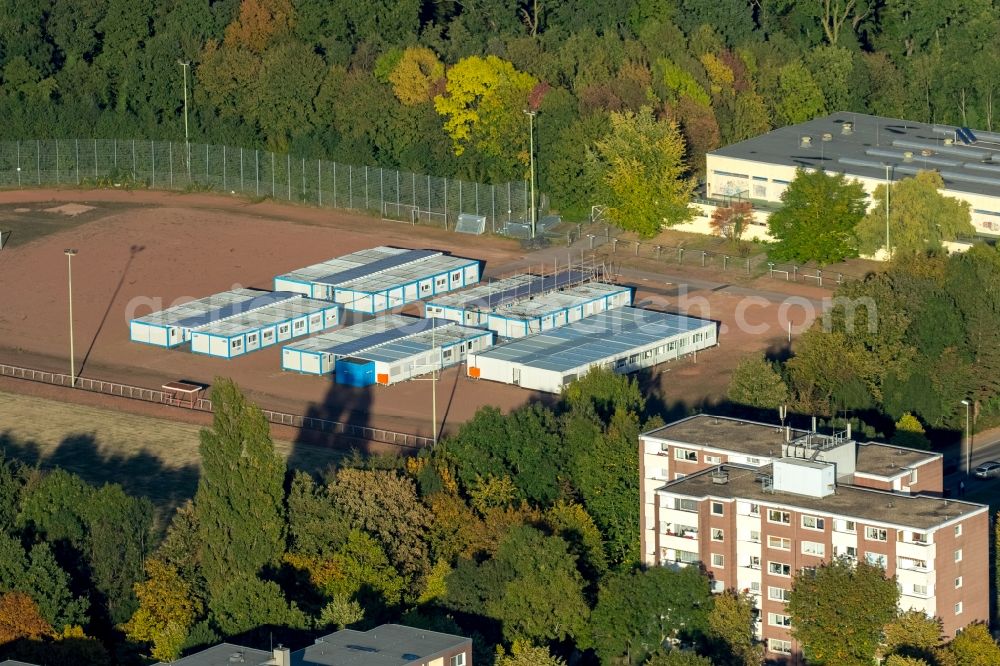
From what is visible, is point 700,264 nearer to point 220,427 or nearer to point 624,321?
point 624,321

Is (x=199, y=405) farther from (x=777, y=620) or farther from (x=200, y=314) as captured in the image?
(x=777, y=620)

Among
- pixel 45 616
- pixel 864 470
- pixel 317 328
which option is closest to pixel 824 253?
pixel 317 328

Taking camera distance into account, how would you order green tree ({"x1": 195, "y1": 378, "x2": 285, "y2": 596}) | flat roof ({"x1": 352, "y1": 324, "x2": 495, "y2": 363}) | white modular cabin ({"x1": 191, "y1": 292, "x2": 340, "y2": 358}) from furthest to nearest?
white modular cabin ({"x1": 191, "y1": 292, "x2": 340, "y2": 358}) → flat roof ({"x1": 352, "y1": 324, "x2": 495, "y2": 363}) → green tree ({"x1": 195, "y1": 378, "x2": 285, "y2": 596})

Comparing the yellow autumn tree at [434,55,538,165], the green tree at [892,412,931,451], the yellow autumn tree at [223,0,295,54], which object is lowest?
the green tree at [892,412,931,451]

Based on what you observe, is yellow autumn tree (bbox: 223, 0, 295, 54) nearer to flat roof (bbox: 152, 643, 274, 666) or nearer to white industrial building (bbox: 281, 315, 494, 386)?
white industrial building (bbox: 281, 315, 494, 386)

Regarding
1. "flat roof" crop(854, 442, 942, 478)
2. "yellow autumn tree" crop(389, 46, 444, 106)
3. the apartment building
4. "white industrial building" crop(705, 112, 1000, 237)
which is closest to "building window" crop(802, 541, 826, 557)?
the apartment building

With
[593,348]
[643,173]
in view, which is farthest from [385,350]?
[643,173]

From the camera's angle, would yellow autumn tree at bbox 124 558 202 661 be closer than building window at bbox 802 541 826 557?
No
